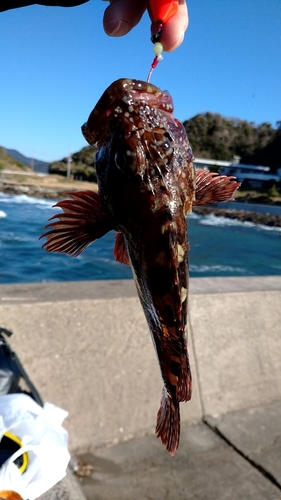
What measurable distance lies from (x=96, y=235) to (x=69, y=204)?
0.13m

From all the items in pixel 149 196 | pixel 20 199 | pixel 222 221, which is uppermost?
pixel 149 196

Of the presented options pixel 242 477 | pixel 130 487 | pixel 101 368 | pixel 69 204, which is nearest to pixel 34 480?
pixel 130 487

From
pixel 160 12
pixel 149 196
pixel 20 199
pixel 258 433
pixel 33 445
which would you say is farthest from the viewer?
pixel 20 199

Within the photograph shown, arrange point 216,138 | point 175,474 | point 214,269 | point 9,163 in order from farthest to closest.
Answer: point 9,163 → point 216,138 → point 214,269 → point 175,474

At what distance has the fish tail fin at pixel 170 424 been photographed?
1348 mm

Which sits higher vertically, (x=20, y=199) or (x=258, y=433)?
(x=258, y=433)

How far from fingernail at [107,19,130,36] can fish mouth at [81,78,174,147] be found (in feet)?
2.18

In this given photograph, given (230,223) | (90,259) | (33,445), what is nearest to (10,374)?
(33,445)

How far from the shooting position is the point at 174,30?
147cm

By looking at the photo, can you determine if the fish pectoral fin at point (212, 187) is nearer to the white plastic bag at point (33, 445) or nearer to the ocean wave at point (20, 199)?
the white plastic bag at point (33, 445)

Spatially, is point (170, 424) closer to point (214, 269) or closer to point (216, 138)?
point (214, 269)

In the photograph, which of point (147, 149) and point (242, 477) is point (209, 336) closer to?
point (242, 477)

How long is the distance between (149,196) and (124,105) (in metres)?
0.26

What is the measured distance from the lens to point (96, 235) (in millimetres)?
1362
